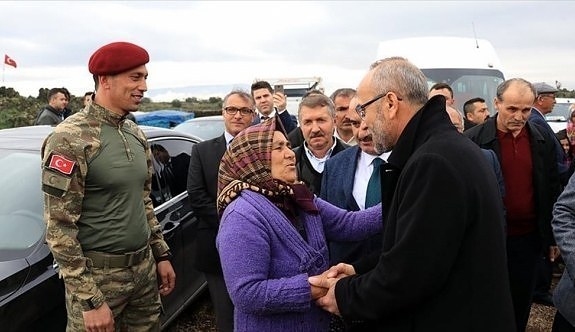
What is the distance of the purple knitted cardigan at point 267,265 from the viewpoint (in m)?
1.74

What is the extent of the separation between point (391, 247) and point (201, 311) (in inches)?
121

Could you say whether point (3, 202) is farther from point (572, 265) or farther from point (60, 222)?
point (572, 265)

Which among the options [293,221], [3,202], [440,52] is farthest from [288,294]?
[440,52]

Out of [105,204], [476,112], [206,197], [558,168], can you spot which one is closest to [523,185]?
[558,168]

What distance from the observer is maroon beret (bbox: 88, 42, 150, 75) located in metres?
2.27

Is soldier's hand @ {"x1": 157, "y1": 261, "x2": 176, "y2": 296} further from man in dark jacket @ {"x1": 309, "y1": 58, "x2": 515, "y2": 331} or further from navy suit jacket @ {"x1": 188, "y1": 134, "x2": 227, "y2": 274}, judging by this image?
man in dark jacket @ {"x1": 309, "y1": 58, "x2": 515, "y2": 331}

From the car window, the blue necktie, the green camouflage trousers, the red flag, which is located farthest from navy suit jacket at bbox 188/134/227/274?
the red flag

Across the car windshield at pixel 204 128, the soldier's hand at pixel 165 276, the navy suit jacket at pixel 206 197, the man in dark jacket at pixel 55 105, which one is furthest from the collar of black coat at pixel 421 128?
the man in dark jacket at pixel 55 105

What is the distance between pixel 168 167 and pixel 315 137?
4.58ft

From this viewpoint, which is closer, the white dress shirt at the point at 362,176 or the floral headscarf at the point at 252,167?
the floral headscarf at the point at 252,167

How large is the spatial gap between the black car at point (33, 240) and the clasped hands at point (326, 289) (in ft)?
4.53

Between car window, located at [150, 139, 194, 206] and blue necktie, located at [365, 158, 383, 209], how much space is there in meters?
1.70

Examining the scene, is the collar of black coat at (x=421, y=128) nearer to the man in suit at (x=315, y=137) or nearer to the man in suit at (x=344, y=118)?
the man in suit at (x=315, y=137)

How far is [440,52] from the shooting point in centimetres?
805
